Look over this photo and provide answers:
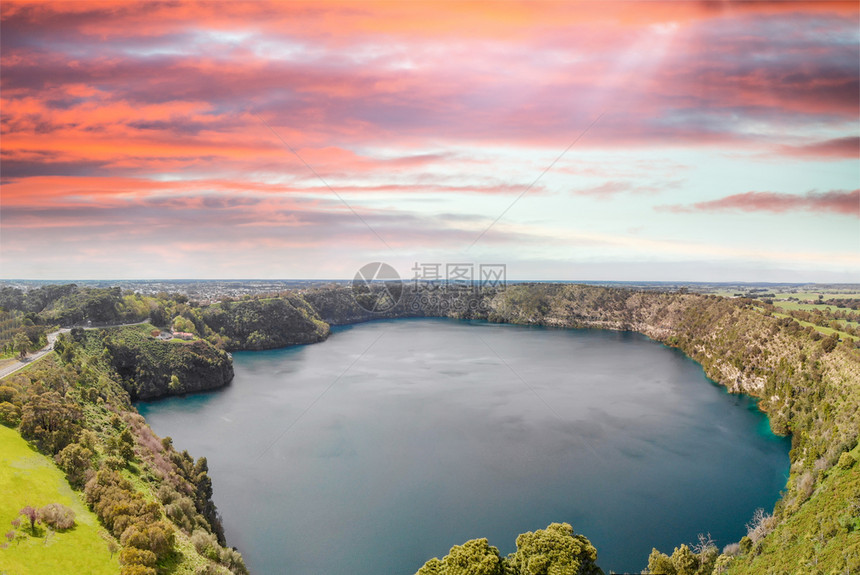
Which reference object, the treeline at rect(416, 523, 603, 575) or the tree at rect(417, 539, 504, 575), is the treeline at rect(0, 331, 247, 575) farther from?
the treeline at rect(416, 523, 603, 575)

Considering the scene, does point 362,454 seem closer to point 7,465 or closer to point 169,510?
point 169,510

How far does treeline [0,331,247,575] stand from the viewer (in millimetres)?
26688

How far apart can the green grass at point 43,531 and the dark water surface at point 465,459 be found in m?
12.6

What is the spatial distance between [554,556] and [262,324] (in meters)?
123

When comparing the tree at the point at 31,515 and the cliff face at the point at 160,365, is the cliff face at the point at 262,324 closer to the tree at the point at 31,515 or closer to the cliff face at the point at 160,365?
the cliff face at the point at 160,365

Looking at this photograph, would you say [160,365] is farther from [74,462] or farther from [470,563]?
[470,563]

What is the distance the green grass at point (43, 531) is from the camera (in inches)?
883

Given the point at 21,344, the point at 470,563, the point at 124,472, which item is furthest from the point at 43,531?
the point at 21,344

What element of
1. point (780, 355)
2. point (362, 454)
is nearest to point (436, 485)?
point (362, 454)

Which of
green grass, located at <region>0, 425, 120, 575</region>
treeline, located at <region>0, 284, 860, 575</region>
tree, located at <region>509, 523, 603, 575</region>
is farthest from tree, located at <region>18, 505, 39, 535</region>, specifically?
tree, located at <region>509, 523, 603, 575</region>

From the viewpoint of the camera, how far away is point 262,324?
135 metres

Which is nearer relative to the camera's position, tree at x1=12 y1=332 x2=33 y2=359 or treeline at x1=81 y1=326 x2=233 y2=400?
tree at x1=12 y1=332 x2=33 y2=359

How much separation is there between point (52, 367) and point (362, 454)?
3570 centimetres

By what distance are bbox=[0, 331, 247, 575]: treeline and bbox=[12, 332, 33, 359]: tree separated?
9.66m
